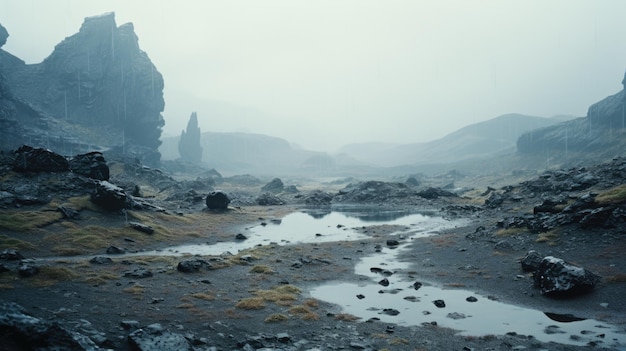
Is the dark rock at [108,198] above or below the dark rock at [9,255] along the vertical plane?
above

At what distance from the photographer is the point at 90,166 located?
8100 cm

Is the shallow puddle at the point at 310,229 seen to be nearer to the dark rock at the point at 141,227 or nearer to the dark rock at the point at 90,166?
the dark rock at the point at 141,227

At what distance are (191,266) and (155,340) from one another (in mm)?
20893

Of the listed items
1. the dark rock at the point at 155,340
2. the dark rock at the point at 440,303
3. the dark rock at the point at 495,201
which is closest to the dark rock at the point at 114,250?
the dark rock at the point at 155,340

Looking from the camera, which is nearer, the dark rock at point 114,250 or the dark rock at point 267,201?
the dark rock at point 114,250

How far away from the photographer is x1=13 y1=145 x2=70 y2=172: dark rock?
2847 inches

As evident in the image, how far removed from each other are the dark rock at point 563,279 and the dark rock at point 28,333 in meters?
33.9

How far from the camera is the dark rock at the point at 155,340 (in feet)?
61.2

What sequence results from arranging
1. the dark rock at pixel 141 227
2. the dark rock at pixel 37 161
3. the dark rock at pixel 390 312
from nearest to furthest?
the dark rock at pixel 390 312 < the dark rock at pixel 141 227 < the dark rock at pixel 37 161

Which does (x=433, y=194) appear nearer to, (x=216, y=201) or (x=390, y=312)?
(x=216, y=201)

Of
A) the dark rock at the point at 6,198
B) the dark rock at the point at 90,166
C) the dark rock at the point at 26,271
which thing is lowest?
the dark rock at the point at 26,271

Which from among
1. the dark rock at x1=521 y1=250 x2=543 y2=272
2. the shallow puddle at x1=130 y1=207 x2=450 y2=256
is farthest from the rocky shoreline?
the shallow puddle at x1=130 y1=207 x2=450 y2=256

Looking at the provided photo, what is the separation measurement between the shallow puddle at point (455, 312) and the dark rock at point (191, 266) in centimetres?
1338

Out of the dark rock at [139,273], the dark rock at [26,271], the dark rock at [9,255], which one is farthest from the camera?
the dark rock at [139,273]
